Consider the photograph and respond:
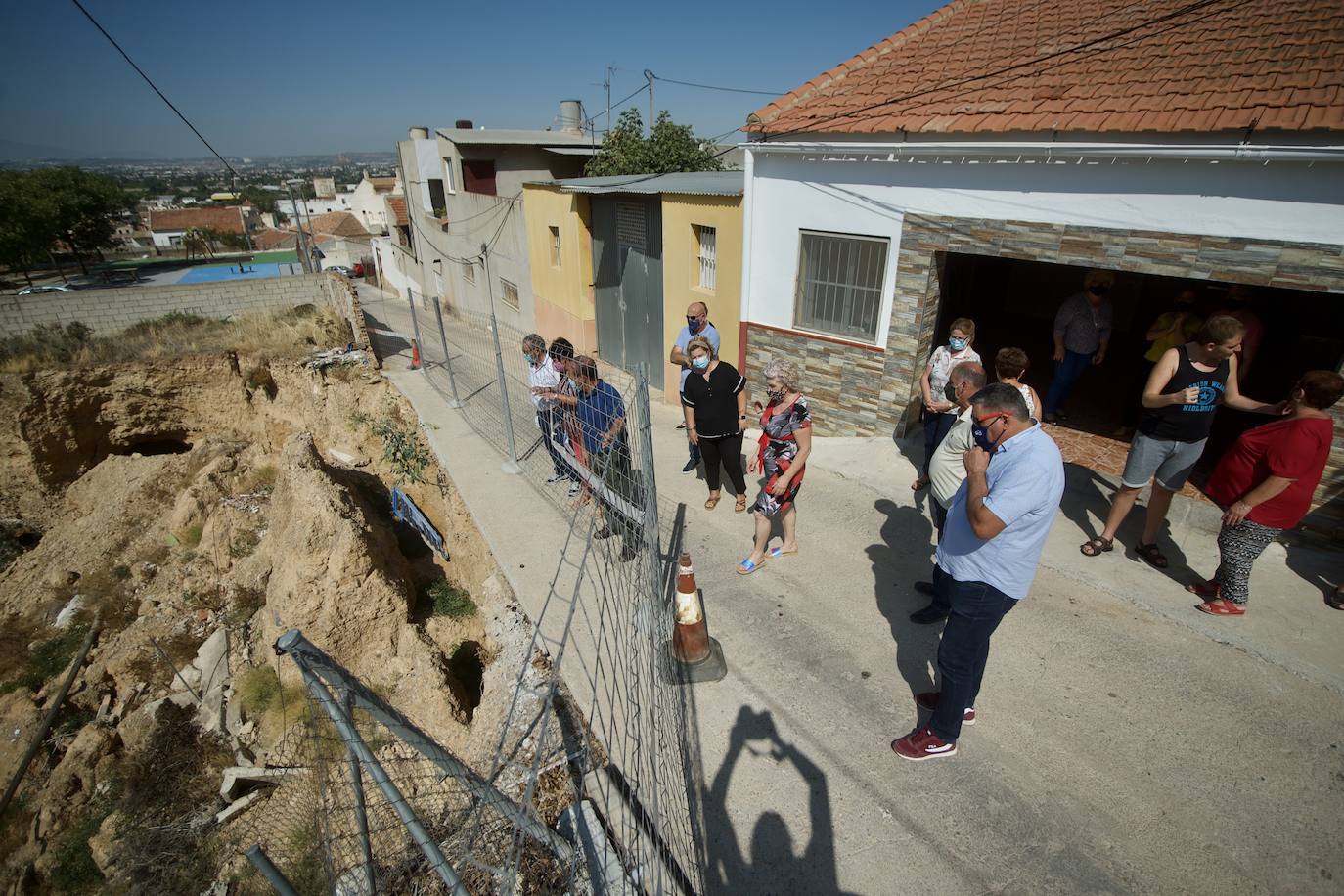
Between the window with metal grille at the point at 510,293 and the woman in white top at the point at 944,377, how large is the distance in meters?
14.0

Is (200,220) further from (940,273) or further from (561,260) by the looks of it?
(940,273)

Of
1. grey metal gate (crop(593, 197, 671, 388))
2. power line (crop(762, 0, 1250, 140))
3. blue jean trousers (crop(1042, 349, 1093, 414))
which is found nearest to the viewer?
power line (crop(762, 0, 1250, 140))

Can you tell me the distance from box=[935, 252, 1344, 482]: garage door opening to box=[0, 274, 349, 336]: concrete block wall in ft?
48.7

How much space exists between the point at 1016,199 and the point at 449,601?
692cm

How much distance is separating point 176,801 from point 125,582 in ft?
17.2

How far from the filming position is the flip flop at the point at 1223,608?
3.94m

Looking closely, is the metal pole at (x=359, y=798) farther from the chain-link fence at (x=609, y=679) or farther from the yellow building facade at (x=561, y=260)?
the yellow building facade at (x=561, y=260)

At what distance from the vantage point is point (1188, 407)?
394cm

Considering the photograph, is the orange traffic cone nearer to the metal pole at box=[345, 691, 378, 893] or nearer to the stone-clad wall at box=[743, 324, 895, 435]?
the metal pole at box=[345, 691, 378, 893]

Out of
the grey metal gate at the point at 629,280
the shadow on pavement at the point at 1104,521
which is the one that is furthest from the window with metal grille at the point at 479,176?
the shadow on pavement at the point at 1104,521

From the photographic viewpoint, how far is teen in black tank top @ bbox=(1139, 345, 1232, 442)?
3867 millimetres

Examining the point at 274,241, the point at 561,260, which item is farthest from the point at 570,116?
the point at 274,241

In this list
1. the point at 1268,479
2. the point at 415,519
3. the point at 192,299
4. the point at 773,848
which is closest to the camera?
the point at 773,848

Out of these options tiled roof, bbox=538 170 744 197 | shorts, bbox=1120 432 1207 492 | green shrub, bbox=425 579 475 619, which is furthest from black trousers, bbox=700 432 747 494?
tiled roof, bbox=538 170 744 197
